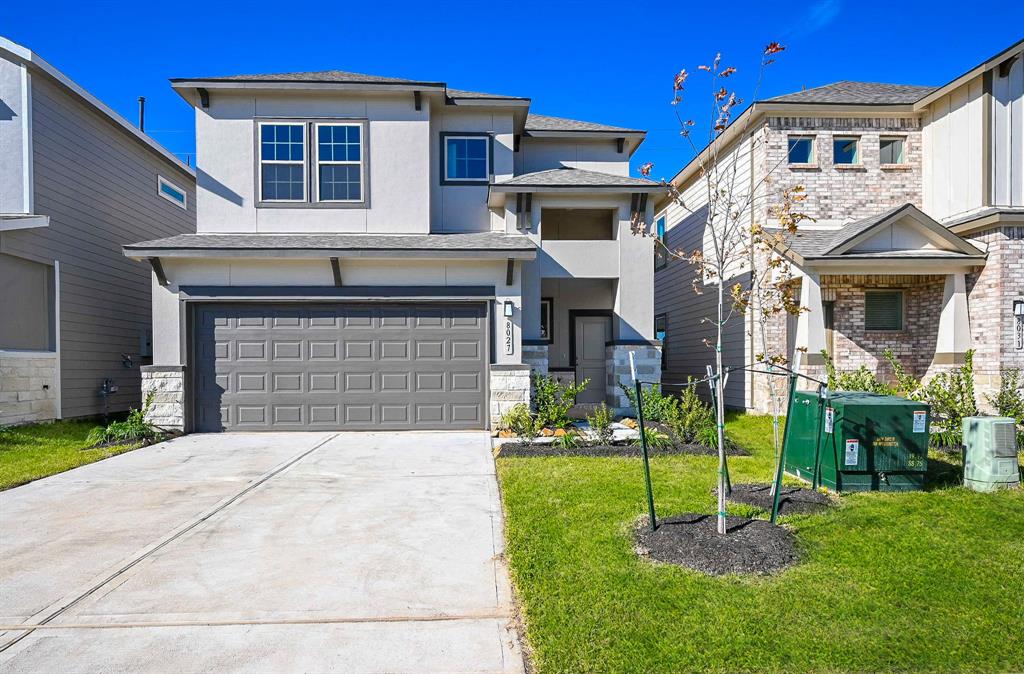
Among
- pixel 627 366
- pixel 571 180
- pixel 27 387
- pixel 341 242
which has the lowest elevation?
pixel 27 387

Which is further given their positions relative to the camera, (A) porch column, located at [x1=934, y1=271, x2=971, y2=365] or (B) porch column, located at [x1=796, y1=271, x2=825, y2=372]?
(A) porch column, located at [x1=934, y1=271, x2=971, y2=365]

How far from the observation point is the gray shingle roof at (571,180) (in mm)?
12539

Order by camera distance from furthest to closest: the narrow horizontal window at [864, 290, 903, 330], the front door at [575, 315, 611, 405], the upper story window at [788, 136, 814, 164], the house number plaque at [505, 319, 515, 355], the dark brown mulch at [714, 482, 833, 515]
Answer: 1. the front door at [575, 315, 611, 405]
2. the upper story window at [788, 136, 814, 164]
3. the narrow horizontal window at [864, 290, 903, 330]
4. the house number plaque at [505, 319, 515, 355]
5. the dark brown mulch at [714, 482, 833, 515]

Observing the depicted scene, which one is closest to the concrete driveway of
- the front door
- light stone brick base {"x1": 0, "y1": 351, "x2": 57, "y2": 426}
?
light stone brick base {"x1": 0, "y1": 351, "x2": 57, "y2": 426}

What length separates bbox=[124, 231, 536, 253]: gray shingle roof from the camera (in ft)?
36.2

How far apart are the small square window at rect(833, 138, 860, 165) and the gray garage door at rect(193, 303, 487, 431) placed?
908cm

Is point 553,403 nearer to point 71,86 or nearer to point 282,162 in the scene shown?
point 282,162

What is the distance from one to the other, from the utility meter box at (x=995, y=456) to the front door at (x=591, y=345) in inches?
337

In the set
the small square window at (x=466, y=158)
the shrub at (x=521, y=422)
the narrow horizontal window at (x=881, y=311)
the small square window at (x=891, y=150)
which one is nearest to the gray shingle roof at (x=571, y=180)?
the small square window at (x=466, y=158)

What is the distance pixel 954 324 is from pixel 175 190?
62.1ft

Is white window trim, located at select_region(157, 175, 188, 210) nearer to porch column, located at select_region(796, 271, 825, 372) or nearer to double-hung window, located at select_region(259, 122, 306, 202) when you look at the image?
double-hung window, located at select_region(259, 122, 306, 202)

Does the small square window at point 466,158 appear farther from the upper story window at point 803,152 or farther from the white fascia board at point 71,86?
the white fascia board at point 71,86

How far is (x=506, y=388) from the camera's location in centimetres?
1132

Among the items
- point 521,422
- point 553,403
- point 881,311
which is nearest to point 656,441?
point 553,403
